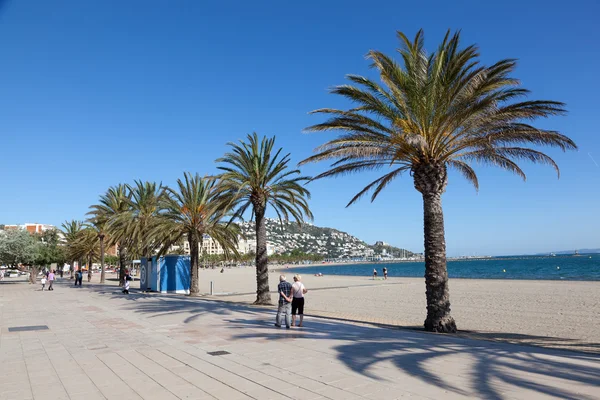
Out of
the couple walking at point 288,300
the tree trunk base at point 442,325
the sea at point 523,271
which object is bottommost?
the sea at point 523,271

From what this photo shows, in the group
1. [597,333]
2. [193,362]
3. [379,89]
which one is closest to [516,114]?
[379,89]

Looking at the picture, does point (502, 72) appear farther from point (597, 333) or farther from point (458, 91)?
point (597, 333)

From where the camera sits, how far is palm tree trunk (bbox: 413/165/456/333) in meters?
11.9

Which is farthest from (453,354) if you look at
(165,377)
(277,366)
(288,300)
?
(165,377)

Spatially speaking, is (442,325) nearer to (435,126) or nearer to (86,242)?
(435,126)

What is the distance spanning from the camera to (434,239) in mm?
12367

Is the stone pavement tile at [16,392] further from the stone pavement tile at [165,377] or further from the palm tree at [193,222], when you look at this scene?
the palm tree at [193,222]

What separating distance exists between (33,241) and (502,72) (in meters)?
51.7

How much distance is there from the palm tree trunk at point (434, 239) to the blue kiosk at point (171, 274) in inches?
798

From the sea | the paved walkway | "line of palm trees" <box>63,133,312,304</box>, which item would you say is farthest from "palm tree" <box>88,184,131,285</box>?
the sea

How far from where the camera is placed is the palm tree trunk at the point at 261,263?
19.8 m

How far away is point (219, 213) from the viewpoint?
927 inches

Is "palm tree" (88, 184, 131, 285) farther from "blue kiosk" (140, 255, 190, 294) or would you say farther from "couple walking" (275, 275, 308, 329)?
"couple walking" (275, 275, 308, 329)

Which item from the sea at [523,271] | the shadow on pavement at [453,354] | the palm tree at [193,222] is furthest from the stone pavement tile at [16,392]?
the sea at [523,271]
